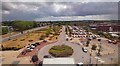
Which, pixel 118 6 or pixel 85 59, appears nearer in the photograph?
pixel 85 59

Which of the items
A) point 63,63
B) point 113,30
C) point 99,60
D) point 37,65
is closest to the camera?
point 63,63

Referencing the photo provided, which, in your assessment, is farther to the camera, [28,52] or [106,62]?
[28,52]

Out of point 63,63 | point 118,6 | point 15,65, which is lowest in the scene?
point 15,65

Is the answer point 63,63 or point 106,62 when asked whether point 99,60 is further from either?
point 63,63

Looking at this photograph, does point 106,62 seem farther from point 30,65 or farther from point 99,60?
point 30,65

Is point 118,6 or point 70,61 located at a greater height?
point 118,6

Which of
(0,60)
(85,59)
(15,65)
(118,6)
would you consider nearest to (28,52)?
(0,60)

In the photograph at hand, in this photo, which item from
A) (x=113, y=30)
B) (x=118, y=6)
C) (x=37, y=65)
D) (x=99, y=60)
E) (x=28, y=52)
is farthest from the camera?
(x=113, y=30)

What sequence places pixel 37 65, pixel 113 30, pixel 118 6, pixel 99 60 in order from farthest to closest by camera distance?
pixel 113 30 → pixel 118 6 → pixel 99 60 → pixel 37 65

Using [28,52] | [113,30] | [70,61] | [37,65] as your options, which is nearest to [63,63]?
[70,61]
